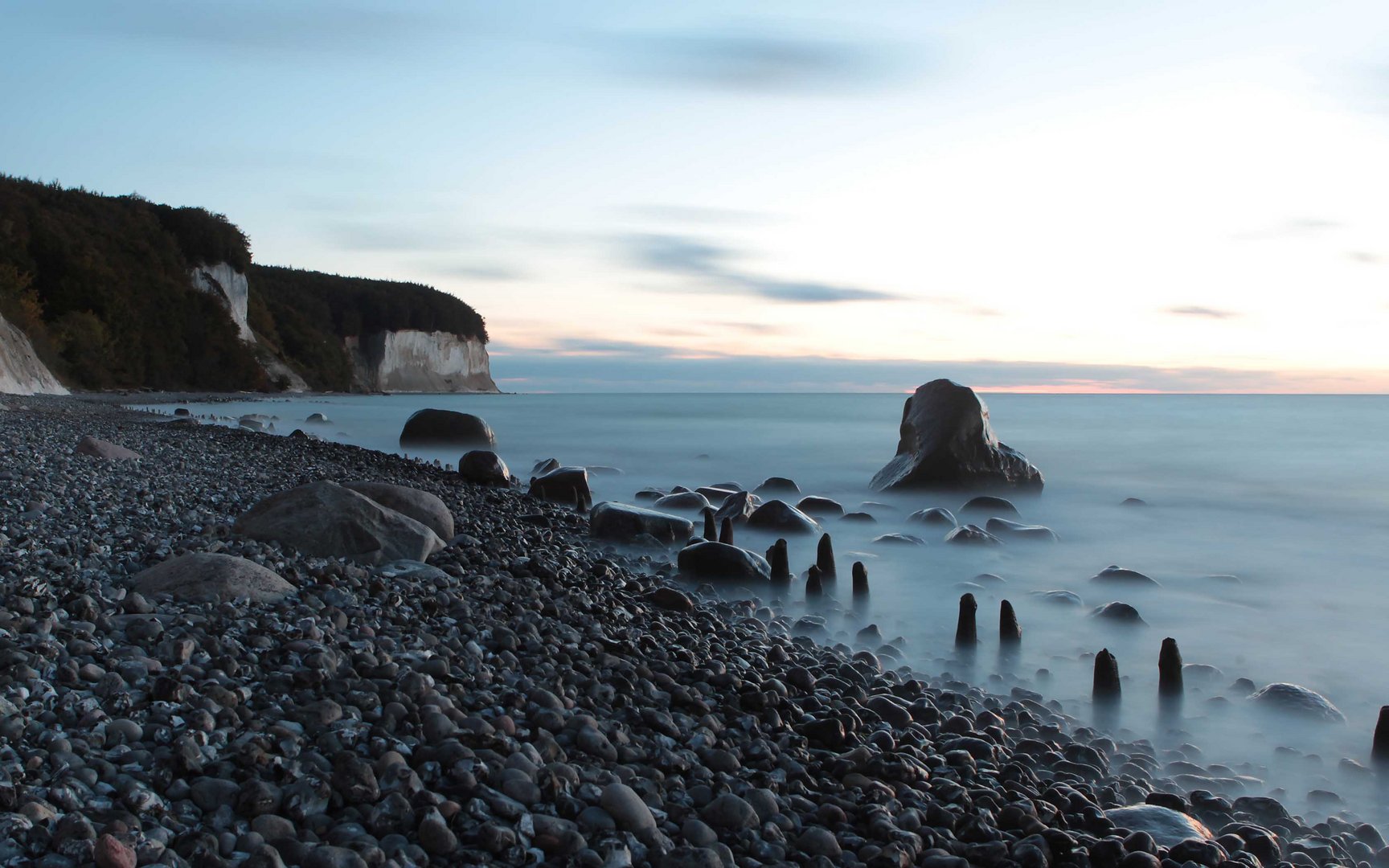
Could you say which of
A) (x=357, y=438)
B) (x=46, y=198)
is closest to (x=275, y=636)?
(x=357, y=438)

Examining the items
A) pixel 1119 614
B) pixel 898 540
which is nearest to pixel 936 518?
pixel 898 540

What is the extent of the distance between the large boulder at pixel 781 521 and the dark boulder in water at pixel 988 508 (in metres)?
2.92

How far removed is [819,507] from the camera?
44.6 feet

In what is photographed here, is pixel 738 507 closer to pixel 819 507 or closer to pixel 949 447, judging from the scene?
pixel 819 507

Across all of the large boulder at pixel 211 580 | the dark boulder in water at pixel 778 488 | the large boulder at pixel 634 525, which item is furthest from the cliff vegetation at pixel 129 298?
the large boulder at pixel 211 580

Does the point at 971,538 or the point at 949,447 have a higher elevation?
the point at 949,447

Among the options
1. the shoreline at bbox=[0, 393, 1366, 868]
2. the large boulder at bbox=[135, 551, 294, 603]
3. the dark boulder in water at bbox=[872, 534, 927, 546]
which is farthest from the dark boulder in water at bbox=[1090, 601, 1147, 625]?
the large boulder at bbox=[135, 551, 294, 603]

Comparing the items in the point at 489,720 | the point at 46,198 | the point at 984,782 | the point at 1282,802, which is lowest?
the point at 1282,802

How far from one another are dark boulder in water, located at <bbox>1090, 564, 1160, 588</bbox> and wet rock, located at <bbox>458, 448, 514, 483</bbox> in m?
9.03

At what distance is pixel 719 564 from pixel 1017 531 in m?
5.31

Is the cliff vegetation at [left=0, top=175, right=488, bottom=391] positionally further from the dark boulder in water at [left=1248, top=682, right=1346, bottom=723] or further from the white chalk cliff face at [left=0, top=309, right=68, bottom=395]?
the dark boulder in water at [left=1248, top=682, right=1346, bottom=723]

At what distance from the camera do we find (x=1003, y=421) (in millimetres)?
52406

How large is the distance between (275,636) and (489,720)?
1.26 m

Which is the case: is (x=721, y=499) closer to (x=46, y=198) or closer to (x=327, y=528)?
(x=327, y=528)
